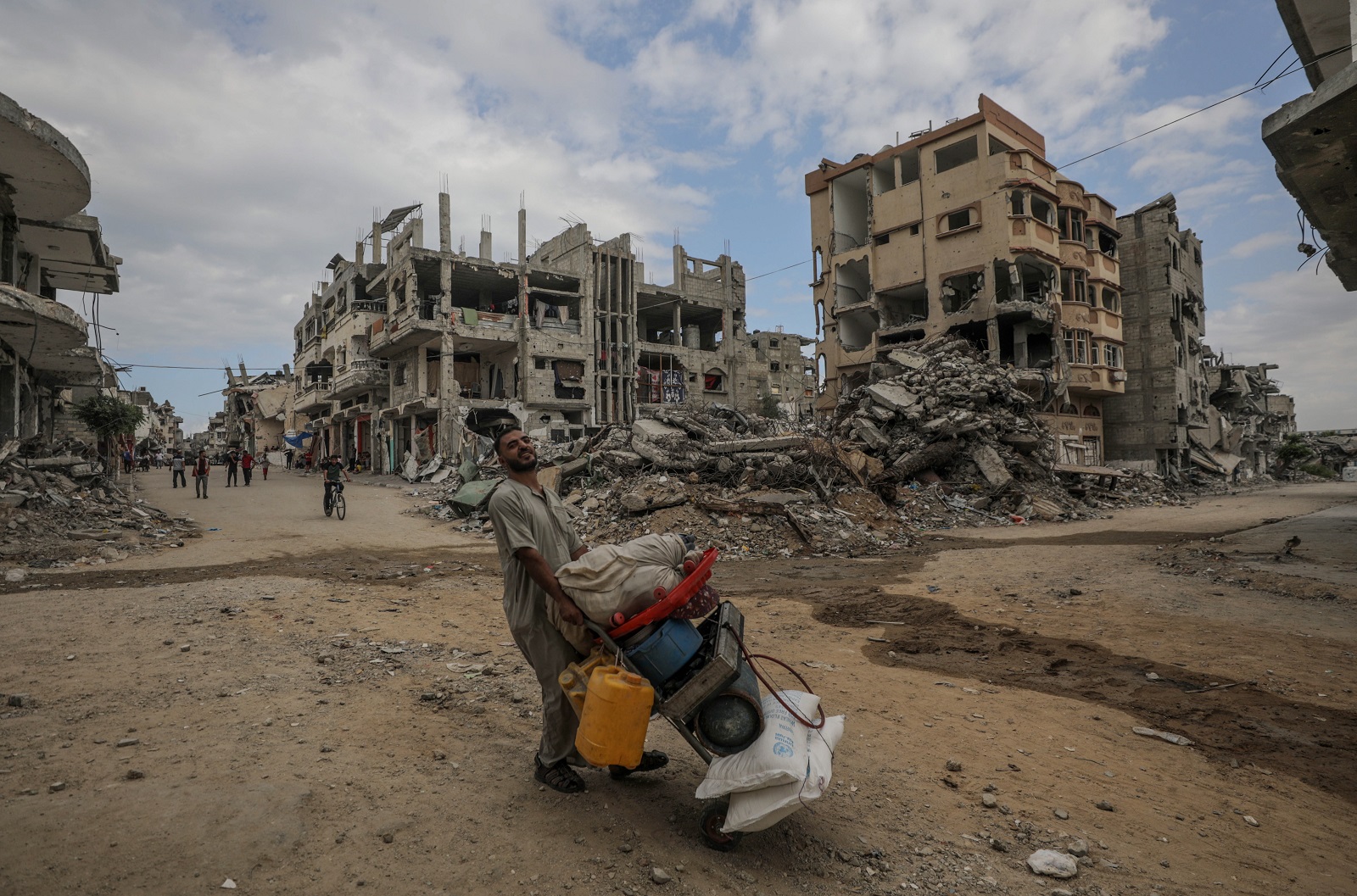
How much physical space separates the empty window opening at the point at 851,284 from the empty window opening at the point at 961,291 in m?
4.29

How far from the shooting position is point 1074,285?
29.4 m

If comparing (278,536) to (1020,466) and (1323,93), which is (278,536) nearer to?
(1323,93)

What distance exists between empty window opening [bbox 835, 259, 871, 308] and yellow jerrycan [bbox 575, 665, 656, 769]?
3300cm

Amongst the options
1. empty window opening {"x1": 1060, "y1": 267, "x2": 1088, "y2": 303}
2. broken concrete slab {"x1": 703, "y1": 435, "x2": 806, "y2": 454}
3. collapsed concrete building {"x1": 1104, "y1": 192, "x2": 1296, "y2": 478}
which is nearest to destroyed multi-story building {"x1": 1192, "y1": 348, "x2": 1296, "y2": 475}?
collapsed concrete building {"x1": 1104, "y1": 192, "x2": 1296, "y2": 478}

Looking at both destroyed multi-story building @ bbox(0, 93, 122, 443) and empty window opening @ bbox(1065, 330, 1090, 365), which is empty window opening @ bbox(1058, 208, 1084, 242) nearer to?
empty window opening @ bbox(1065, 330, 1090, 365)

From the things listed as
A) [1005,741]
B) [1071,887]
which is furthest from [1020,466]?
[1071,887]

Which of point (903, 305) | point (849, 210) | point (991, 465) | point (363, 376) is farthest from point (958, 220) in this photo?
point (363, 376)

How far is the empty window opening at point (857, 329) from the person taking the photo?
110 feet

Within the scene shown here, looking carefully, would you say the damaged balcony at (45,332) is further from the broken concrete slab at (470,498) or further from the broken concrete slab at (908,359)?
the broken concrete slab at (908,359)

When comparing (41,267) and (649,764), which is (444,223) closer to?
(41,267)

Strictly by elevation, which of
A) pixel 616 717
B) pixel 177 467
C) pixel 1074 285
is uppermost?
pixel 1074 285

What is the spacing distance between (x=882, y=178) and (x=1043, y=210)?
7624 millimetres

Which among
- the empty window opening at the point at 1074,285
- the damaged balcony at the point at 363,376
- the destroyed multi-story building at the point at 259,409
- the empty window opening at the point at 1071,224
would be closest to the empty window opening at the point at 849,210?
the empty window opening at the point at 1071,224

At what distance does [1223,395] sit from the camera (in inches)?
1705
